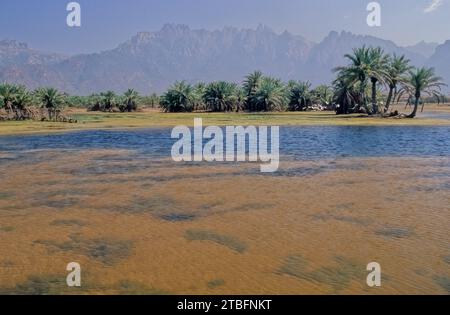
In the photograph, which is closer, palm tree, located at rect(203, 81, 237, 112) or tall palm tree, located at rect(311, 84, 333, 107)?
palm tree, located at rect(203, 81, 237, 112)

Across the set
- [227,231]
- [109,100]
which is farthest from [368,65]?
[109,100]

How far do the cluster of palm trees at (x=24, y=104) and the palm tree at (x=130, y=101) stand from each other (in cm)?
2632

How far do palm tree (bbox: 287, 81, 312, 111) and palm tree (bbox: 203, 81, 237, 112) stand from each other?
9510mm

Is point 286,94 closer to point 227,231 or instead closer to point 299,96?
point 299,96

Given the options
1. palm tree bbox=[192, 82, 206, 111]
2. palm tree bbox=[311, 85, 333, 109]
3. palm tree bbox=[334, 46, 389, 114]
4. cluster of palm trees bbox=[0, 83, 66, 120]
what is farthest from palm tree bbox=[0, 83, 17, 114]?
palm tree bbox=[311, 85, 333, 109]

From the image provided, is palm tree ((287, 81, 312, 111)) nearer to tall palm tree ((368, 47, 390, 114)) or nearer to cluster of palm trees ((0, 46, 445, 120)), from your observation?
cluster of palm trees ((0, 46, 445, 120))

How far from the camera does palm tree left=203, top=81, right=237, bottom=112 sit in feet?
240

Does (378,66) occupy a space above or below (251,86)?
above

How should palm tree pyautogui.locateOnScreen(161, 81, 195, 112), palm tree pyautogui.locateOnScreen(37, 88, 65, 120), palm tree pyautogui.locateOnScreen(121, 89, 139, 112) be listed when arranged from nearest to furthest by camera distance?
1. palm tree pyautogui.locateOnScreen(37, 88, 65, 120)
2. palm tree pyautogui.locateOnScreen(161, 81, 195, 112)
3. palm tree pyautogui.locateOnScreen(121, 89, 139, 112)

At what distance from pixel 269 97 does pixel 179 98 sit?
14642 millimetres

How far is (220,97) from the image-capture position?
73.6 metres

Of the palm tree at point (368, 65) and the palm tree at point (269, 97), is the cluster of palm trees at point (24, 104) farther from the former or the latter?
the palm tree at point (368, 65)

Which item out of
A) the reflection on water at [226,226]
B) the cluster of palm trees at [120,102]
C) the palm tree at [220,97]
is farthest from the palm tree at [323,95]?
the reflection on water at [226,226]

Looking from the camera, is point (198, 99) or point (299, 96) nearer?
point (299, 96)
